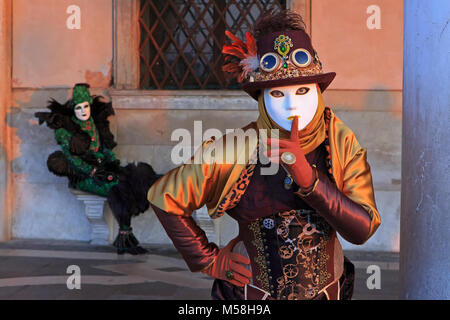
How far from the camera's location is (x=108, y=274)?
509 cm

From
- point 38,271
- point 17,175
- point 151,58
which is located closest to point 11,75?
point 17,175

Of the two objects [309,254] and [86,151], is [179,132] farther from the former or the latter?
[309,254]

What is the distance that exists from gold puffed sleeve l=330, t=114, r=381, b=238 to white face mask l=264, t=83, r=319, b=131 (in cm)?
15

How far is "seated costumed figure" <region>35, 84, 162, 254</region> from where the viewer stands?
574 cm

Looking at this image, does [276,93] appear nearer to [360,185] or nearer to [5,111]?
[360,185]

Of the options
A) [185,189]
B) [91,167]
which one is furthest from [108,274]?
[185,189]

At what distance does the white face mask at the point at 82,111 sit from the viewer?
5711mm

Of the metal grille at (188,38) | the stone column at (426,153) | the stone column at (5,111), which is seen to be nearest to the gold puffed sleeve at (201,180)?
the stone column at (426,153)

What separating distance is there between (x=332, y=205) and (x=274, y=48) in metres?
0.68

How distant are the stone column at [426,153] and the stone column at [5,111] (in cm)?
472

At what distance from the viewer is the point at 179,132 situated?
20.4 ft

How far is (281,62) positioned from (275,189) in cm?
51

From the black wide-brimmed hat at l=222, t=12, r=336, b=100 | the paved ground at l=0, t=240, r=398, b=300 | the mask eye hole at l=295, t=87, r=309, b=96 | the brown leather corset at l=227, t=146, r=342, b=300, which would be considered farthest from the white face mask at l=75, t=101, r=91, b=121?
the mask eye hole at l=295, t=87, r=309, b=96

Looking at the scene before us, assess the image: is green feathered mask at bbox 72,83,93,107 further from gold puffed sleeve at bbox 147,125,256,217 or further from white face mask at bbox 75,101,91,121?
gold puffed sleeve at bbox 147,125,256,217
